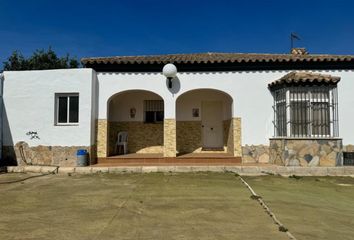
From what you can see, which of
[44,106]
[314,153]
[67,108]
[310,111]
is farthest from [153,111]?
[314,153]

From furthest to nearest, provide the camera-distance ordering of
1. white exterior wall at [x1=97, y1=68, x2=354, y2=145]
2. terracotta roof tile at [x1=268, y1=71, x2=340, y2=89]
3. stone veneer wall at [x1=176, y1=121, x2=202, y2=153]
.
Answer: stone veneer wall at [x1=176, y1=121, x2=202, y2=153] < white exterior wall at [x1=97, y1=68, x2=354, y2=145] < terracotta roof tile at [x1=268, y1=71, x2=340, y2=89]

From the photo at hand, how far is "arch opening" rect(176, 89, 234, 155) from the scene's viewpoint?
14.4 m

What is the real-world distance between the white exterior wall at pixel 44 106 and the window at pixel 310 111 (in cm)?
832

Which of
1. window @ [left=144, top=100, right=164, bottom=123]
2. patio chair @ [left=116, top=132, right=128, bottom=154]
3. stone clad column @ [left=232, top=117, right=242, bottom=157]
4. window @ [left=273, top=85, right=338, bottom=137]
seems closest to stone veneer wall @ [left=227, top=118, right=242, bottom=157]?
stone clad column @ [left=232, top=117, right=242, bottom=157]

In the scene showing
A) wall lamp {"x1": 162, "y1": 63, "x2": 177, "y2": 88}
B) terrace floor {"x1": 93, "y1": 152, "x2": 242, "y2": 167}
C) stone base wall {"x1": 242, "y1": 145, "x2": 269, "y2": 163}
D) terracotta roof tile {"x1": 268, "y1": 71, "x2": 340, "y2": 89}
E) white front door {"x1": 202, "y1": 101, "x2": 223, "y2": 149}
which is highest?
wall lamp {"x1": 162, "y1": 63, "x2": 177, "y2": 88}

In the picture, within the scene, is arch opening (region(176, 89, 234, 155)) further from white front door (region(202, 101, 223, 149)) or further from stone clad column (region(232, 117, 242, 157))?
stone clad column (region(232, 117, 242, 157))

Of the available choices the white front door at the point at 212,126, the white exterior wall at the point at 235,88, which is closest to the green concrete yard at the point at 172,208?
the white exterior wall at the point at 235,88

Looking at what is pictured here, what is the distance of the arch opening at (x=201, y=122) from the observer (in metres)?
14.4

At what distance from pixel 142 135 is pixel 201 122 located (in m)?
3.19

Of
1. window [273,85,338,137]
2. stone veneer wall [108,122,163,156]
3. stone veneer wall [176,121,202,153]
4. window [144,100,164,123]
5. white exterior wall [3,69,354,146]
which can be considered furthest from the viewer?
window [144,100,164,123]

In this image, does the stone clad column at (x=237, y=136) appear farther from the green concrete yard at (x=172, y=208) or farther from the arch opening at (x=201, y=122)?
the green concrete yard at (x=172, y=208)

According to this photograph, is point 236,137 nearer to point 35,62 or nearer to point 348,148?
point 348,148

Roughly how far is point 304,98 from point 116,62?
8.17m

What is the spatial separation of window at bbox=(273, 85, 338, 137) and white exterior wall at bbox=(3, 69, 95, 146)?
8324 mm
